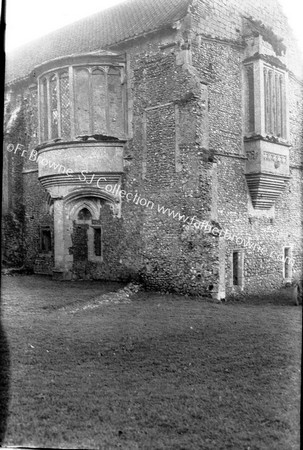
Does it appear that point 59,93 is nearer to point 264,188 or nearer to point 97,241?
point 97,241

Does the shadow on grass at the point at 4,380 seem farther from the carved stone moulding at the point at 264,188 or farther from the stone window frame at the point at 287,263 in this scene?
the carved stone moulding at the point at 264,188

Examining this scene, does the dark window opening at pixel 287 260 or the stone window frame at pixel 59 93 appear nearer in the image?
the dark window opening at pixel 287 260

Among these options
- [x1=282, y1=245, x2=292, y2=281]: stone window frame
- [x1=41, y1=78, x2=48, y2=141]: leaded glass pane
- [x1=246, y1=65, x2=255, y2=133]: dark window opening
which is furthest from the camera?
[x1=246, y1=65, x2=255, y2=133]: dark window opening

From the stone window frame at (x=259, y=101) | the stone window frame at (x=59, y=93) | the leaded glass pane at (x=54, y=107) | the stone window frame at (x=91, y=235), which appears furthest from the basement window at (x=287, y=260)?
the leaded glass pane at (x=54, y=107)

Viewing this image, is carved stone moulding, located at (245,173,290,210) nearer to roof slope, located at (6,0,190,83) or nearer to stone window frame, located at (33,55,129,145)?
stone window frame, located at (33,55,129,145)

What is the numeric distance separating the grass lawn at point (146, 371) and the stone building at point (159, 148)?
2.33 feet

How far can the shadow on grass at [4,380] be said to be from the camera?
5.11m

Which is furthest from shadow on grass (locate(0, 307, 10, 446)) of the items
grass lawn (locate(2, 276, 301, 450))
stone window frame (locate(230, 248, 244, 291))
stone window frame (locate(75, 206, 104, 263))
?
stone window frame (locate(230, 248, 244, 291))

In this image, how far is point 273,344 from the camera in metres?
5.77

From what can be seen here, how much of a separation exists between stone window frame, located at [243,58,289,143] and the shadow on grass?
18.2 feet

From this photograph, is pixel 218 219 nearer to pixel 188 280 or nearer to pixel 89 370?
pixel 188 280

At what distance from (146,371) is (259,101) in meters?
5.32

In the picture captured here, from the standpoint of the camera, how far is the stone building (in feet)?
24.3

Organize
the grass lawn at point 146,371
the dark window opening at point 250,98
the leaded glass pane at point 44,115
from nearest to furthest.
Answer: the grass lawn at point 146,371 → the leaded glass pane at point 44,115 → the dark window opening at point 250,98
